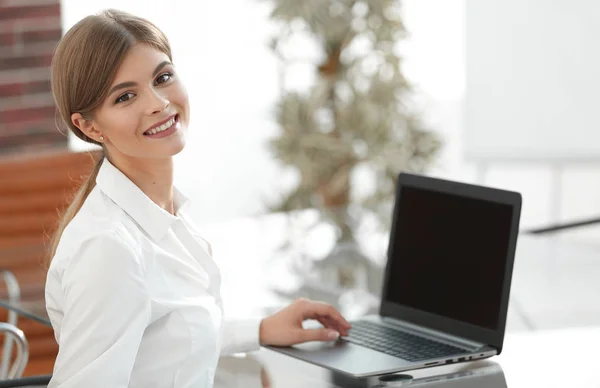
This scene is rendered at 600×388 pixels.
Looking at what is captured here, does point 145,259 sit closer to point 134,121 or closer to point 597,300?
point 134,121

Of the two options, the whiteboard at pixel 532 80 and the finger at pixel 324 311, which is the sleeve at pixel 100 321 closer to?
the finger at pixel 324 311

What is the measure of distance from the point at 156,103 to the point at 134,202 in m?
0.15

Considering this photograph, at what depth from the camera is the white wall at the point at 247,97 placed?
16.2 feet

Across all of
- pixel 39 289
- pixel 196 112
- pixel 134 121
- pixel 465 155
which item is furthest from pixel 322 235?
pixel 196 112

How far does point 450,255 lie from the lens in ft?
5.69

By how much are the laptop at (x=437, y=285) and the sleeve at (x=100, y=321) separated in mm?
371

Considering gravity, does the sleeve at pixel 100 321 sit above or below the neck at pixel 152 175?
below

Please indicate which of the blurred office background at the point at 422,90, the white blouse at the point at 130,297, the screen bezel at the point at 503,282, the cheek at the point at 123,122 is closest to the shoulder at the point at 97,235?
the white blouse at the point at 130,297

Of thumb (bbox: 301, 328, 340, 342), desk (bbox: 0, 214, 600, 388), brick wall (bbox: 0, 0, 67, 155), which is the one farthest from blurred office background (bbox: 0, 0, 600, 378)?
thumb (bbox: 301, 328, 340, 342)

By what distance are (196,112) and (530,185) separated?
185 centimetres

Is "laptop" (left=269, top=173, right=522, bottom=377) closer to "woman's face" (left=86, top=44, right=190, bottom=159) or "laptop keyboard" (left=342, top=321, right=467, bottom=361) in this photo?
"laptop keyboard" (left=342, top=321, right=467, bottom=361)

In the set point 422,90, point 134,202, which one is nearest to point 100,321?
point 134,202

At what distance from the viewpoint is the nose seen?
4.78 ft

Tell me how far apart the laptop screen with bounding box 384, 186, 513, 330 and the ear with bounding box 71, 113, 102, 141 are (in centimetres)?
63
